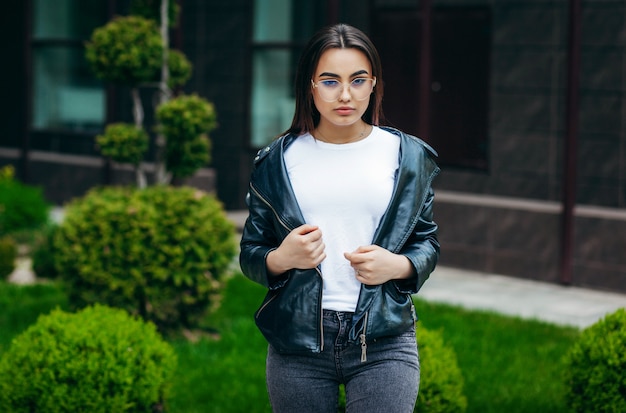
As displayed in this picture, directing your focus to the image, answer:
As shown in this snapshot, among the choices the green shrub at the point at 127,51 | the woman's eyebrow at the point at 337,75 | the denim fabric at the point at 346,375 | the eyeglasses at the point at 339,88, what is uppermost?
the green shrub at the point at 127,51

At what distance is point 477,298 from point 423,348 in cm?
512

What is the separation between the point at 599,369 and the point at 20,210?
30.8 ft

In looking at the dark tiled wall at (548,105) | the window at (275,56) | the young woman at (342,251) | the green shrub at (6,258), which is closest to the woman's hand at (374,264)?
the young woman at (342,251)

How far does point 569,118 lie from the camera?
11.3 metres

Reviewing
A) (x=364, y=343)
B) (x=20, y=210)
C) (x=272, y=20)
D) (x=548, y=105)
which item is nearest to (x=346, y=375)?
(x=364, y=343)

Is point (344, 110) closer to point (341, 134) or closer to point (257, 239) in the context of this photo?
point (341, 134)

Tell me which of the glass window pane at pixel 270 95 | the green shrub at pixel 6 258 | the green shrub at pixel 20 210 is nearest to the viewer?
the green shrub at pixel 6 258

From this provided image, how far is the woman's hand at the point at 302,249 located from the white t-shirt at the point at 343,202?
9 cm

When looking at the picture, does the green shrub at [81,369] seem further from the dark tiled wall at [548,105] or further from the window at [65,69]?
the window at [65,69]

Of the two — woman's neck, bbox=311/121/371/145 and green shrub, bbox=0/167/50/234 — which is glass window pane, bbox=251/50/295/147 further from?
woman's neck, bbox=311/121/371/145

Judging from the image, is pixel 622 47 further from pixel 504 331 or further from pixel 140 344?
pixel 140 344

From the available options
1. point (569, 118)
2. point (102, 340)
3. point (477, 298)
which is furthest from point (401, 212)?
point (569, 118)

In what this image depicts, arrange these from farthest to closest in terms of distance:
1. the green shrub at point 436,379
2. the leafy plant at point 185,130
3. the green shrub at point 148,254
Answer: the leafy plant at point 185,130, the green shrub at point 148,254, the green shrub at point 436,379

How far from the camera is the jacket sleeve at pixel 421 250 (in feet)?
12.6
